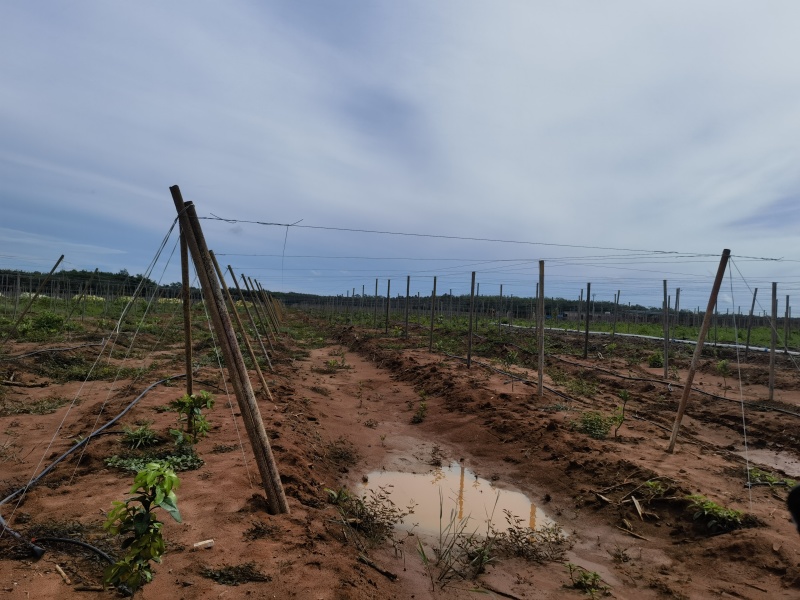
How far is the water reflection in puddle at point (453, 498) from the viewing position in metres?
4.63

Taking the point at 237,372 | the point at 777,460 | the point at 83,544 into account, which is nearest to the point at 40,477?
the point at 83,544

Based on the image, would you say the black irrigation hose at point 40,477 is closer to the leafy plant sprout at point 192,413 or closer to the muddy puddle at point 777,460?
the leafy plant sprout at point 192,413

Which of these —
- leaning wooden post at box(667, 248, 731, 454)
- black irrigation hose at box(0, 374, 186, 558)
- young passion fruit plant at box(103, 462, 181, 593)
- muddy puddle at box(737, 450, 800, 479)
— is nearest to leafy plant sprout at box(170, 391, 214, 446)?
black irrigation hose at box(0, 374, 186, 558)

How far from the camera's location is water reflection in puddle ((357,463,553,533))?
4629 mm

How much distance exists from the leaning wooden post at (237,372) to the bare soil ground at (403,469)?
0.26 meters

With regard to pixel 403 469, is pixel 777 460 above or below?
above

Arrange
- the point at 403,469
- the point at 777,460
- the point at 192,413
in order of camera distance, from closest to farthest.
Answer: the point at 192,413, the point at 403,469, the point at 777,460

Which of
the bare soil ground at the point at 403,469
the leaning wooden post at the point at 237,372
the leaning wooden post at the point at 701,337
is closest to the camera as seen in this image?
the bare soil ground at the point at 403,469

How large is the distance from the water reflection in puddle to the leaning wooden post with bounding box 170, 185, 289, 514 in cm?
139

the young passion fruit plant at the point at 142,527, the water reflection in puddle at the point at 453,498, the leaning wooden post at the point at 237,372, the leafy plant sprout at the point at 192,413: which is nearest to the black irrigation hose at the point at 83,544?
the young passion fruit plant at the point at 142,527

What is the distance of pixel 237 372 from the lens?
155 inches

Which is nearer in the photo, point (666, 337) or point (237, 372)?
point (237, 372)

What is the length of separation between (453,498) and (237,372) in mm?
2807

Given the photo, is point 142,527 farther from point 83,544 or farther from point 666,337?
point 666,337
